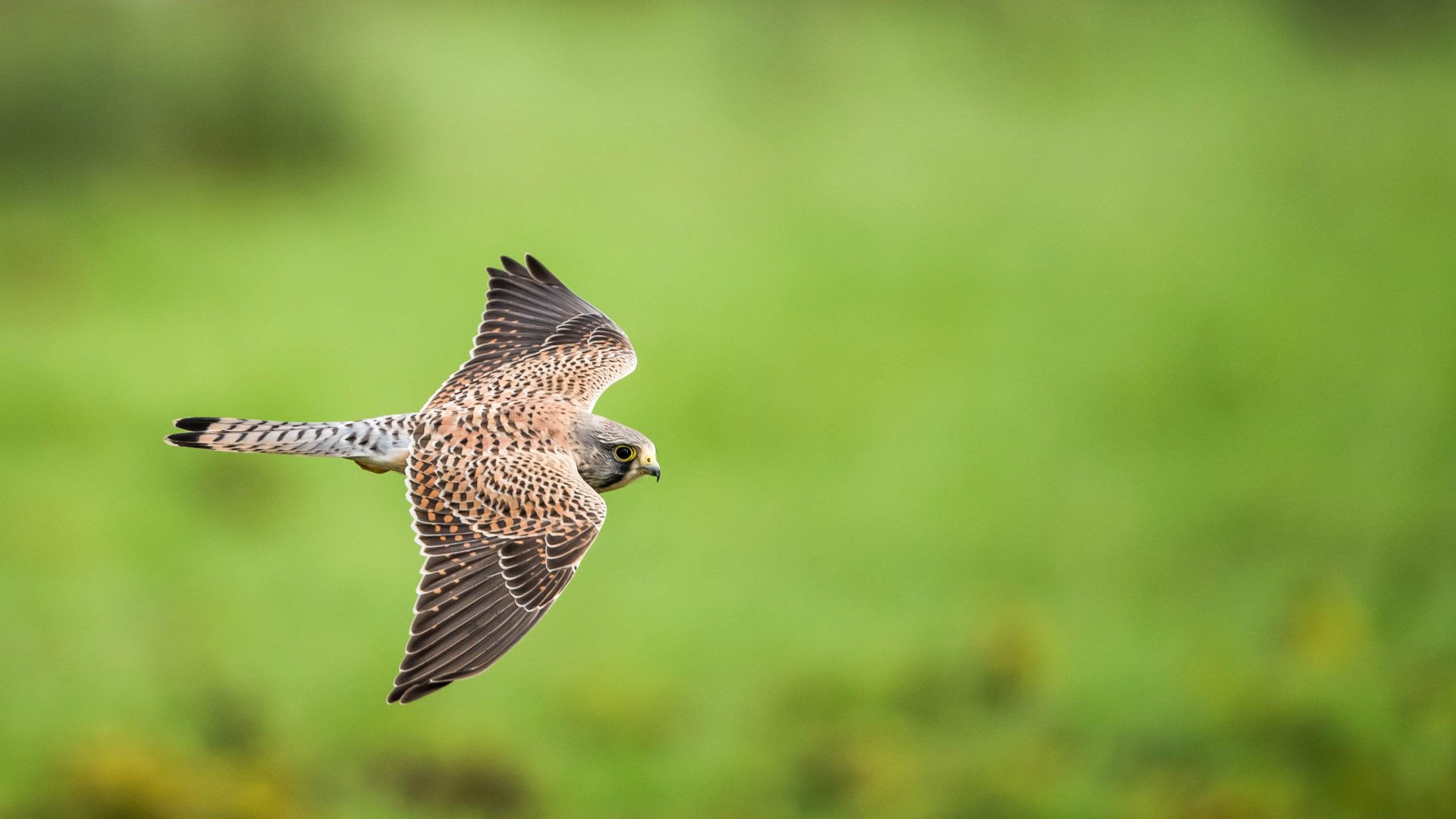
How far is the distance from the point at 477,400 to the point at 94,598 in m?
32.9

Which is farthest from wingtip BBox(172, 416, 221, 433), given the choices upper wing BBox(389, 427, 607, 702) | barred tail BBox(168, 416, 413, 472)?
upper wing BBox(389, 427, 607, 702)

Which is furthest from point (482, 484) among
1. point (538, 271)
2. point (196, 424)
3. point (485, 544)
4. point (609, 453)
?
point (538, 271)

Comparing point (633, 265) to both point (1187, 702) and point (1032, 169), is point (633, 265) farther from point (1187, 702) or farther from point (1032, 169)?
point (1187, 702)

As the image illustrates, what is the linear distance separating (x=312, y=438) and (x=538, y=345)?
2063 millimetres

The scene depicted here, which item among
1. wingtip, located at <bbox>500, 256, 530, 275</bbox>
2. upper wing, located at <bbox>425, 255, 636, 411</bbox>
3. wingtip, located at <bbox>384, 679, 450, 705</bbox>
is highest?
wingtip, located at <bbox>500, 256, 530, 275</bbox>

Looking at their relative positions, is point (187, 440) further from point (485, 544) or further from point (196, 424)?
point (485, 544)

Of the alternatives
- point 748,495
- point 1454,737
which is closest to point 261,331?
point 748,495

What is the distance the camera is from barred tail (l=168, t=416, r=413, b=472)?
23.7 feet

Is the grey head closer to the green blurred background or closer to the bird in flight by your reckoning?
the bird in flight

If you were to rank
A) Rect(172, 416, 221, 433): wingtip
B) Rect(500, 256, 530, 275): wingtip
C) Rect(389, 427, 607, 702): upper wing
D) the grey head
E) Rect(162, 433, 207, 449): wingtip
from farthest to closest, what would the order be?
Rect(500, 256, 530, 275): wingtip < the grey head < Rect(172, 416, 221, 433): wingtip < Rect(162, 433, 207, 449): wingtip < Rect(389, 427, 607, 702): upper wing

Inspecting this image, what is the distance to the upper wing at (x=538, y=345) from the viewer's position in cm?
877

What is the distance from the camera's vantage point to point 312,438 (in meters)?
7.47

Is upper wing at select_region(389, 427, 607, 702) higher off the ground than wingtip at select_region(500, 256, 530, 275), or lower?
lower

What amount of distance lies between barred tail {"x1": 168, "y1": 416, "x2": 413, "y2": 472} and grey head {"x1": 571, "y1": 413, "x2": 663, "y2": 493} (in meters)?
0.78
